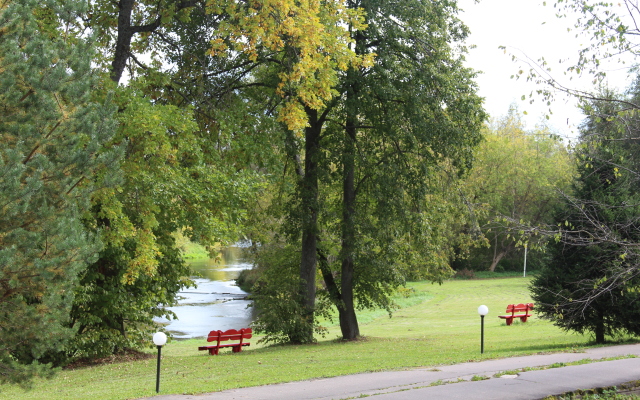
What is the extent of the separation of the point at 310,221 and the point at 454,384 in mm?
9784

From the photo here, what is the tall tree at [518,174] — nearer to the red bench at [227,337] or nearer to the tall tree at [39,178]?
the red bench at [227,337]

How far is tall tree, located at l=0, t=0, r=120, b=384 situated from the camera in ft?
23.7

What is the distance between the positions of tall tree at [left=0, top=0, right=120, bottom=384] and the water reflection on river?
10111 millimetres

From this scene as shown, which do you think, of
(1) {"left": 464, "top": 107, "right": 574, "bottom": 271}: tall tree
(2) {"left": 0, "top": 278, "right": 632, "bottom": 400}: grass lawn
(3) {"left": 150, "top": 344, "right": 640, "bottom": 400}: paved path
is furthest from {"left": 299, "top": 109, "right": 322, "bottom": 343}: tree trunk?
(1) {"left": 464, "top": 107, "right": 574, "bottom": 271}: tall tree

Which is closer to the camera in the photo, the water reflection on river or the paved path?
the paved path

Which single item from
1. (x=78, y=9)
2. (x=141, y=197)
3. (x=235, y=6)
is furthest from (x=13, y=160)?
(x=235, y=6)

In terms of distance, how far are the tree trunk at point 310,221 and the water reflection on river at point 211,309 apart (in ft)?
6.86

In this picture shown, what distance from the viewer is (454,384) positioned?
9188 millimetres

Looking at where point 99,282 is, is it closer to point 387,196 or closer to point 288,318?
point 288,318

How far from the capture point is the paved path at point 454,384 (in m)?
8.48

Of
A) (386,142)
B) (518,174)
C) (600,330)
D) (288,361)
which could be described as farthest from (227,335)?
(518,174)

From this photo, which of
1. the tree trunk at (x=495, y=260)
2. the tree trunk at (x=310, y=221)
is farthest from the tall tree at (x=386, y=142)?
the tree trunk at (x=495, y=260)

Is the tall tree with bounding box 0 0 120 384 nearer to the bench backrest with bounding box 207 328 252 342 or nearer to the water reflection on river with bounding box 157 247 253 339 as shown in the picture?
the bench backrest with bounding box 207 328 252 342

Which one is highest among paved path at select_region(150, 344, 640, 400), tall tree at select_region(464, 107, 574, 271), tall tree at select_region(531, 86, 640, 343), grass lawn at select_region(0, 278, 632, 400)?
tall tree at select_region(464, 107, 574, 271)
